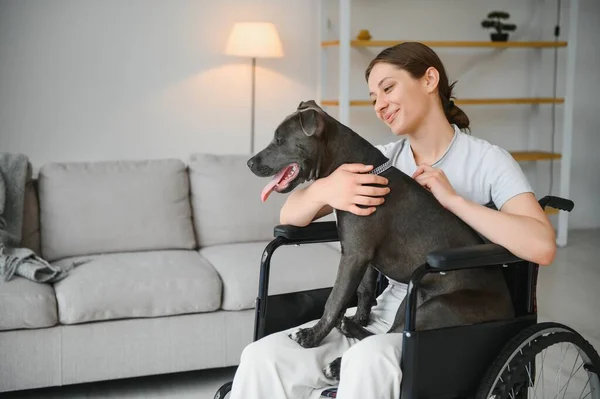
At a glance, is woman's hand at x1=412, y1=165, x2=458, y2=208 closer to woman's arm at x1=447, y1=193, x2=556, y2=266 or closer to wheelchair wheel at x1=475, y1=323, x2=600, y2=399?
woman's arm at x1=447, y1=193, x2=556, y2=266

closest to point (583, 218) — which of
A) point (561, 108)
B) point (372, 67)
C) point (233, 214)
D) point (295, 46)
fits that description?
point (561, 108)

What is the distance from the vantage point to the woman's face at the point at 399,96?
192 centimetres

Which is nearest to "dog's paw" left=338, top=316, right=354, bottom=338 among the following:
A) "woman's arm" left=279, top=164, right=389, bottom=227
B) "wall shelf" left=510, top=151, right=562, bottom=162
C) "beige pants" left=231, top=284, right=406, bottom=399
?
"beige pants" left=231, top=284, right=406, bottom=399

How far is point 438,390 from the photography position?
1.65 metres

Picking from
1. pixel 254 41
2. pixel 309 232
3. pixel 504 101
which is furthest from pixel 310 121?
pixel 504 101

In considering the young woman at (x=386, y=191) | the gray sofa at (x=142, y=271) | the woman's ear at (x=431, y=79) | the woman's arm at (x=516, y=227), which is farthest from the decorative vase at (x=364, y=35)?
the woman's arm at (x=516, y=227)

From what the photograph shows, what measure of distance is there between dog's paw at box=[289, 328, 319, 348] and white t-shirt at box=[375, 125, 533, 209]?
491 millimetres

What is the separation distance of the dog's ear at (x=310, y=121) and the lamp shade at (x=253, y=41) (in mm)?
2824

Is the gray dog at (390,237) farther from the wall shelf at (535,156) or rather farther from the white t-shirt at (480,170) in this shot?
the wall shelf at (535,156)

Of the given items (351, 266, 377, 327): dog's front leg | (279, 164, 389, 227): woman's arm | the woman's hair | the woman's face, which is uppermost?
the woman's hair

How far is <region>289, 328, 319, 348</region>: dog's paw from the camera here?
70.7 inches

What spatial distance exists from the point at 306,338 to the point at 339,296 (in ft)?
0.40

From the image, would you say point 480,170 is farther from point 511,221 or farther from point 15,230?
point 15,230

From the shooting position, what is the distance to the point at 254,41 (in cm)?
454
